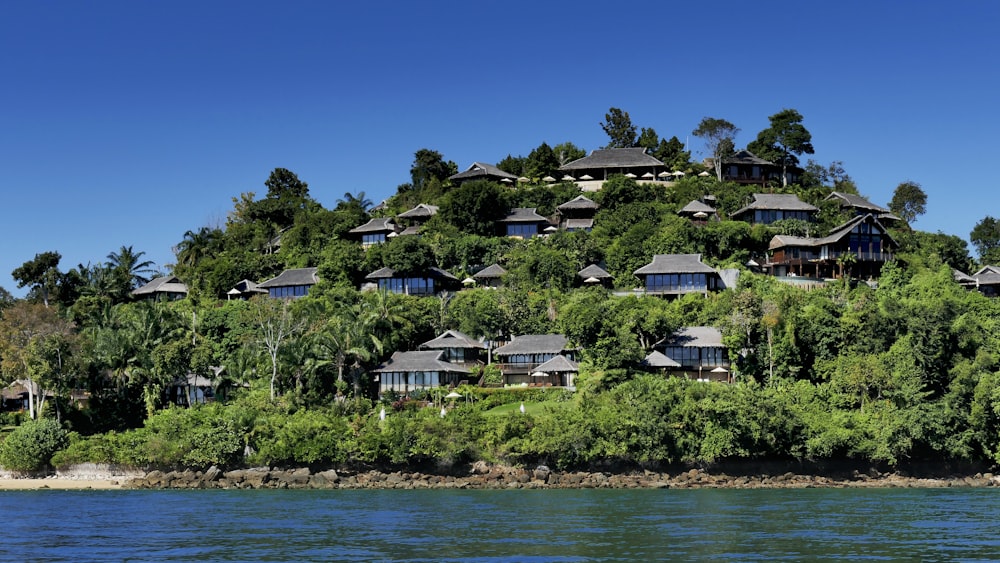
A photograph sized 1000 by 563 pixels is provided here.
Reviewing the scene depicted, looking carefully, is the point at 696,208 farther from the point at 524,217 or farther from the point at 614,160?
the point at 614,160

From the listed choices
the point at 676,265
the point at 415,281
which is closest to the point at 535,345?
the point at 676,265

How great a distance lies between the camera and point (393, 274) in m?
83.1

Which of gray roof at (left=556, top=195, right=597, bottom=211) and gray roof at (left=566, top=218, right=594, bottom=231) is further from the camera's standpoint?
gray roof at (left=556, top=195, right=597, bottom=211)

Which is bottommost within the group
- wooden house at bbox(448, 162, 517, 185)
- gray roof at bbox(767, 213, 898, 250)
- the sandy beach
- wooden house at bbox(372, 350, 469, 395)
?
the sandy beach

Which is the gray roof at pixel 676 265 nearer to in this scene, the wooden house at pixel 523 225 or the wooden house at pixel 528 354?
the wooden house at pixel 528 354

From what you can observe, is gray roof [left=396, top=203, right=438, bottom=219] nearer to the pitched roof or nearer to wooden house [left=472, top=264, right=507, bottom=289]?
wooden house [left=472, top=264, right=507, bottom=289]

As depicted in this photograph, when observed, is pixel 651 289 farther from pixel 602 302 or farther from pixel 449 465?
pixel 449 465

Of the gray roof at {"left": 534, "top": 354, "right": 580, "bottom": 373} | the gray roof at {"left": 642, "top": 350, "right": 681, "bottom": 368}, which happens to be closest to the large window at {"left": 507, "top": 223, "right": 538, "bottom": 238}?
the gray roof at {"left": 534, "top": 354, "right": 580, "bottom": 373}

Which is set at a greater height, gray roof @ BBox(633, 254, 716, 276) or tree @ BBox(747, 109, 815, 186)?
tree @ BBox(747, 109, 815, 186)

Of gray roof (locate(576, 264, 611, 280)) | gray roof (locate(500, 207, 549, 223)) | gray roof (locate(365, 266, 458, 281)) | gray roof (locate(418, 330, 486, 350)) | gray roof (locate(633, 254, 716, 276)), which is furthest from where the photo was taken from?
gray roof (locate(500, 207, 549, 223))

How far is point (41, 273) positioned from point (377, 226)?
28.6 meters

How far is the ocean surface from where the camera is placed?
112ft

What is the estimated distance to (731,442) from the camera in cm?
5872

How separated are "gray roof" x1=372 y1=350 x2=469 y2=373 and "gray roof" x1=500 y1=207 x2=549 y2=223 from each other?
75.4 feet
